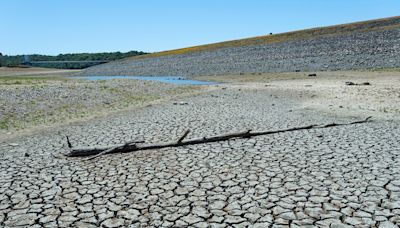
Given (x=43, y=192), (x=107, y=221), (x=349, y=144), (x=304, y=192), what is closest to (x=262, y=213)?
(x=304, y=192)

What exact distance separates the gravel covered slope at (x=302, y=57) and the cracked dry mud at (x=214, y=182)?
30379mm

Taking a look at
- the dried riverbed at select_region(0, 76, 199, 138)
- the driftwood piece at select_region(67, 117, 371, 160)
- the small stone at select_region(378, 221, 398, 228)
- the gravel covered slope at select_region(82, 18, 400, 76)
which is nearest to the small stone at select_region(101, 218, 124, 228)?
the driftwood piece at select_region(67, 117, 371, 160)

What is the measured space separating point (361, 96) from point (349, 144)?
1180 cm

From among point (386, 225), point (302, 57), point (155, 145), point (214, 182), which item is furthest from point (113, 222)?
point (302, 57)

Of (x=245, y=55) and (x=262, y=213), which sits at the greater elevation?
(x=245, y=55)

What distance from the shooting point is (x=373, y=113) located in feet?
47.6

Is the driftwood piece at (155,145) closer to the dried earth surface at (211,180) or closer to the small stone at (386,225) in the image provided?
the dried earth surface at (211,180)

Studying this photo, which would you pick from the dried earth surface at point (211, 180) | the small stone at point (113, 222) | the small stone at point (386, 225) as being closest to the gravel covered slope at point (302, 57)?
the dried earth surface at point (211, 180)

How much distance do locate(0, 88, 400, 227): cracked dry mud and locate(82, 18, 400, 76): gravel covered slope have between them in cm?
3038

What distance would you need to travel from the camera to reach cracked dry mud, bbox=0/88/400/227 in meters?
5.61

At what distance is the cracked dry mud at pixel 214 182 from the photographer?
18.4ft

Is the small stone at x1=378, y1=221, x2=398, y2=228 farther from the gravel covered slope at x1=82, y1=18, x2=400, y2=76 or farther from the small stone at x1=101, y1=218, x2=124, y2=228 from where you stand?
the gravel covered slope at x1=82, y1=18, x2=400, y2=76

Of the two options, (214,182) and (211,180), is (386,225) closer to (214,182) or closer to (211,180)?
(214,182)

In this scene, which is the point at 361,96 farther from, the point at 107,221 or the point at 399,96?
the point at 107,221
